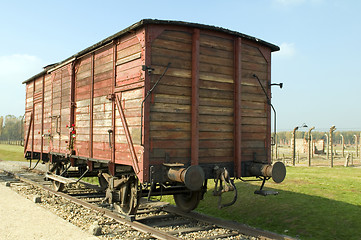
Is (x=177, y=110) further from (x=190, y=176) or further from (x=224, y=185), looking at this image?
(x=224, y=185)

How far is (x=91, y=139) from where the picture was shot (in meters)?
8.60

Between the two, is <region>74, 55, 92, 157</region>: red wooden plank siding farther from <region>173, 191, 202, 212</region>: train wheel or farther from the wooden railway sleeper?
the wooden railway sleeper

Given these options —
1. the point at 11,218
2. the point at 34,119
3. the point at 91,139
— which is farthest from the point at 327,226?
the point at 34,119

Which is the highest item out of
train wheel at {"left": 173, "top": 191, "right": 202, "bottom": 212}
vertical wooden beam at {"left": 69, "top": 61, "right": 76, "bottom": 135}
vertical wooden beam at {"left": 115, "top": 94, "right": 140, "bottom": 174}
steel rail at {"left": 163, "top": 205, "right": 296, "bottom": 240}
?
vertical wooden beam at {"left": 69, "top": 61, "right": 76, "bottom": 135}

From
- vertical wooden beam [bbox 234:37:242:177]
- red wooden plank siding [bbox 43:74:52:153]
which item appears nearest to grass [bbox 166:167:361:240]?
vertical wooden beam [bbox 234:37:242:177]

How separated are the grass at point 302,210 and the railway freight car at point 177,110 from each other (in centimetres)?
110

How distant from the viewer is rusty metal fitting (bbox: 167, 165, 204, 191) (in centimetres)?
566

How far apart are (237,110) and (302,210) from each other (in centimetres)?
306

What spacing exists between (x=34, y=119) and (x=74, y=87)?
18.2 ft

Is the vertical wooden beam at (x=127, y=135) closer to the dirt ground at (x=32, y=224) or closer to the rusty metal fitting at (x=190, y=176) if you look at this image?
the rusty metal fitting at (x=190, y=176)

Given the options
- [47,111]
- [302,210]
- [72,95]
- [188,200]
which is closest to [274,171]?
[302,210]

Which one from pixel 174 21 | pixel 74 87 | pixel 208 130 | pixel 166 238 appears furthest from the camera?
pixel 74 87

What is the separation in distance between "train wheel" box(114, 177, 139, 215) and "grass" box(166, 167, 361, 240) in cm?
237

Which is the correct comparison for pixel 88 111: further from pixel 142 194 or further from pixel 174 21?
pixel 174 21
